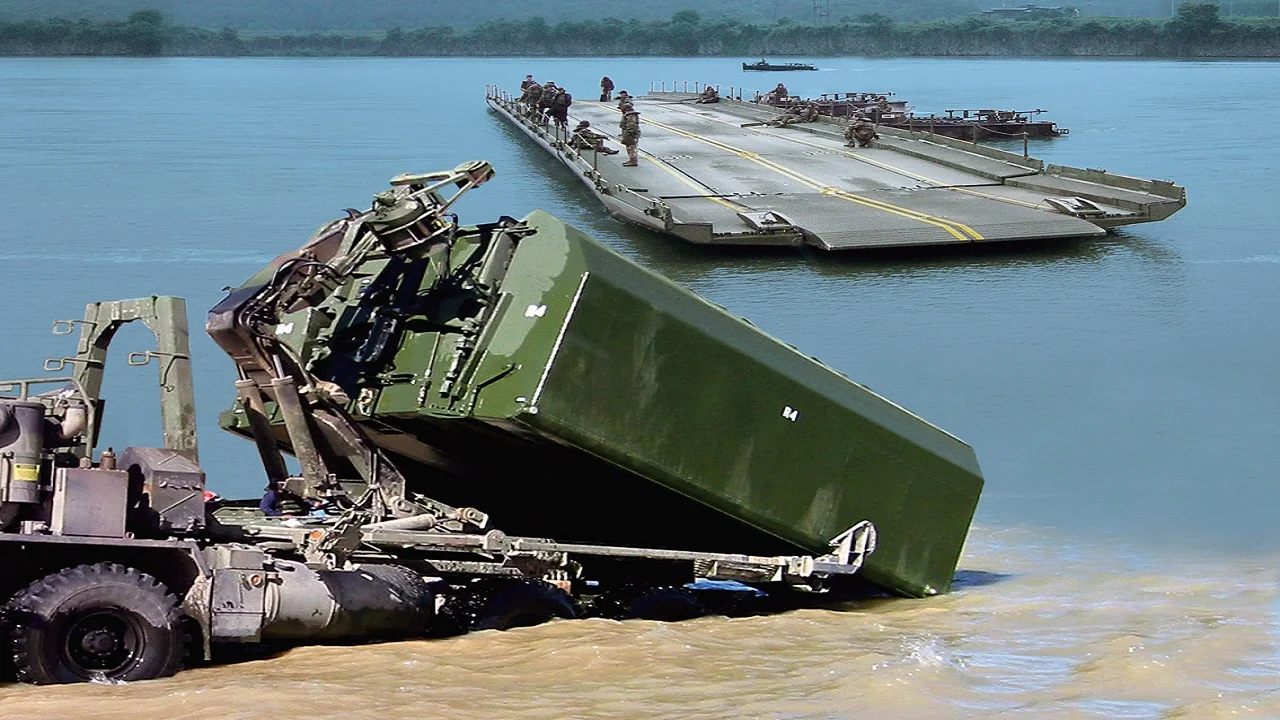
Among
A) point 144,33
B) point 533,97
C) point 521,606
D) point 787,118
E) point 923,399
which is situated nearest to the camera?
point 521,606

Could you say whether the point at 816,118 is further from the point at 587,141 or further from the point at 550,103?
the point at 587,141

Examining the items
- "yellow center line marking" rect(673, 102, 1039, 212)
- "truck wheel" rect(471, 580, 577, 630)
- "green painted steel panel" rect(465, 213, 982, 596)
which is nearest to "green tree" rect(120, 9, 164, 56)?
"yellow center line marking" rect(673, 102, 1039, 212)

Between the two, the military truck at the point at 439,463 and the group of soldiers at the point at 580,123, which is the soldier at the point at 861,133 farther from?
the military truck at the point at 439,463

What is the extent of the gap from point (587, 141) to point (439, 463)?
125ft

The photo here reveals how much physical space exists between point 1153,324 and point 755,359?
22.1 metres

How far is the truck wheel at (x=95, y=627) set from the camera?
9680mm

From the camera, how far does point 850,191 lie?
43094 millimetres

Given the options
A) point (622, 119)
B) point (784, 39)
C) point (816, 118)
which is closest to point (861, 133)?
point (622, 119)

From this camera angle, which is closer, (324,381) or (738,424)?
(324,381)

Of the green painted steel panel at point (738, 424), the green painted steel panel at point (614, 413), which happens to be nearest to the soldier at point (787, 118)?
the green painted steel panel at point (738, 424)

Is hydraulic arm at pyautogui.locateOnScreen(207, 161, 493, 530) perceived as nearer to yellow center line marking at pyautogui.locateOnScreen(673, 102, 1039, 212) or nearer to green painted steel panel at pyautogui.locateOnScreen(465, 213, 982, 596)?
green painted steel panel at pyautogui.locateOnScreen(465, 213, 982, 596)

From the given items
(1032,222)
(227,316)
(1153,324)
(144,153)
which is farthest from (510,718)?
(144,153)

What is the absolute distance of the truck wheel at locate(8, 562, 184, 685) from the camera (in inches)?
381

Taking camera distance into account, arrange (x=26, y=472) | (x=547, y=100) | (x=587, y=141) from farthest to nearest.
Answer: (x=547, y=100), (x=587, y=141), (x=26, y=472)
